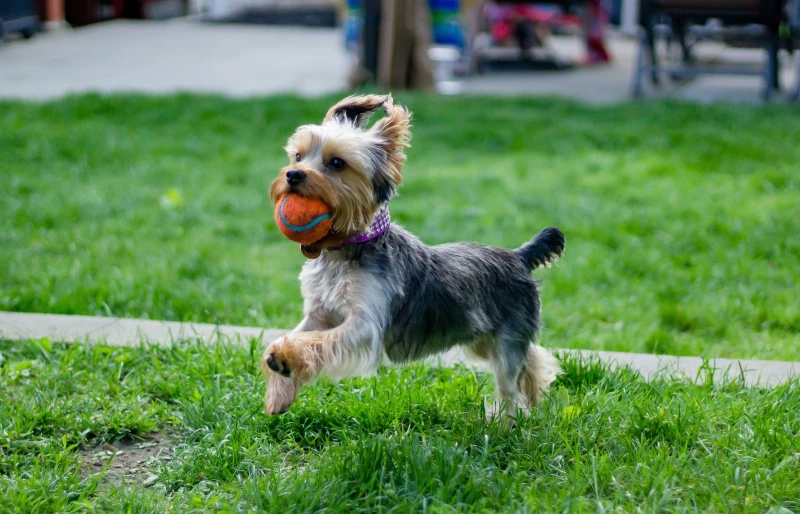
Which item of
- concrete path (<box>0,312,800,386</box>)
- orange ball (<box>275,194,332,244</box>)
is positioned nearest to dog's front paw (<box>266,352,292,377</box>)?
orange ball (<box>275,194,332,244</box>)

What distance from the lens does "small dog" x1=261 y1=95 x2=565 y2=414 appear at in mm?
3275

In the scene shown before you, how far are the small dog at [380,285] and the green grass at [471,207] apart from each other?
4.24 feet

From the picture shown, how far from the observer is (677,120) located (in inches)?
418

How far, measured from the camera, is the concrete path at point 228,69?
45.0 feet

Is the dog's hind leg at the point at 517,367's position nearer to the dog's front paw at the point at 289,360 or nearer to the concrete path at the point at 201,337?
the concrete path at the point at 201,337

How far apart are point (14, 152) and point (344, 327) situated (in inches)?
284

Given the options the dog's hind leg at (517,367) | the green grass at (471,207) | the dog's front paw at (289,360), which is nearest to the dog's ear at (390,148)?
the dog's front paw at (289,360)

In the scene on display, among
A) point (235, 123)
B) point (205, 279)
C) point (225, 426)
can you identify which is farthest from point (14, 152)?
point (225, 426)

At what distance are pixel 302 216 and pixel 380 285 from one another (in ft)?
1.41

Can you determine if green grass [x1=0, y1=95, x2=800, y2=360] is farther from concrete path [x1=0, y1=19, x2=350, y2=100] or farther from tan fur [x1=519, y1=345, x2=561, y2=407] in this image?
concrete path [x1=0, y1=19, x2=350, y2=100]

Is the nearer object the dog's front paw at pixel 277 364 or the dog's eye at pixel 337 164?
the dog's front paw at pixel 277 364

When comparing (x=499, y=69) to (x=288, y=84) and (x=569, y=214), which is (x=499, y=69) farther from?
(x=569, y=214)

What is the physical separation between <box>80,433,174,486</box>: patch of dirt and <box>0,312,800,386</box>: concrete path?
865mm

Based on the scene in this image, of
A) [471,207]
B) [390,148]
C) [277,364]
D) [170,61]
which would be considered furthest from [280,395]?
[170,61]
